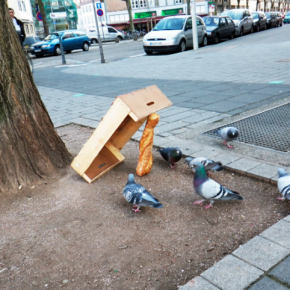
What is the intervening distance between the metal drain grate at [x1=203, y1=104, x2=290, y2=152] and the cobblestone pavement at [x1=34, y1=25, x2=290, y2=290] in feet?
0.57

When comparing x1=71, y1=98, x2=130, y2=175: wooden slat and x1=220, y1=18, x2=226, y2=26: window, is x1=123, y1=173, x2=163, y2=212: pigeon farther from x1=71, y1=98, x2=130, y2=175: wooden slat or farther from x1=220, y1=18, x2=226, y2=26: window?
x1=220, y1=18, x2=226, y2=26: window

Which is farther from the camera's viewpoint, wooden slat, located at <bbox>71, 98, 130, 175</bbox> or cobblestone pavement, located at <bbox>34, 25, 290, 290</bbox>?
wooden slat, located at <bbox>71, 98, 130, 175</bbox>

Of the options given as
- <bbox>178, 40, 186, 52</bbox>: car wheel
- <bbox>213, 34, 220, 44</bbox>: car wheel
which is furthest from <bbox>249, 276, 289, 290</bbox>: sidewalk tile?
<bbox>213, 34, 220, 44</bbox>: car wheel

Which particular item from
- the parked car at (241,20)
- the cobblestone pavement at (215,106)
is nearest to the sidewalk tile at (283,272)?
the cobblestone pavement at (215,106)

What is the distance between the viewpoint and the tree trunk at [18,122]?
3.46m

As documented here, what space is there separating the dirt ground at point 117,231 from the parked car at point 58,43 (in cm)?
1975

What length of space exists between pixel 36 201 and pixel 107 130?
3.32 ft

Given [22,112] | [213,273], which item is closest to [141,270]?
[213,273]

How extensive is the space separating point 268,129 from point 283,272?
3.02 metres

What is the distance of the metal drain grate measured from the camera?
430 cm

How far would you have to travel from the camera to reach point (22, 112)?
3.56 m

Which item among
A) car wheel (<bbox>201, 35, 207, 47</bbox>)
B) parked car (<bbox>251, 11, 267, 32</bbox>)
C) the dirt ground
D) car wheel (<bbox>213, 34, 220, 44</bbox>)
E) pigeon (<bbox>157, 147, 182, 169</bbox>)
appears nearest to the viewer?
the dirt ground

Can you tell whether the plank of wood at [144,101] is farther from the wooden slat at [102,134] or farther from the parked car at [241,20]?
the parked car at [241,20]

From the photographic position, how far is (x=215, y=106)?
6.30 m
